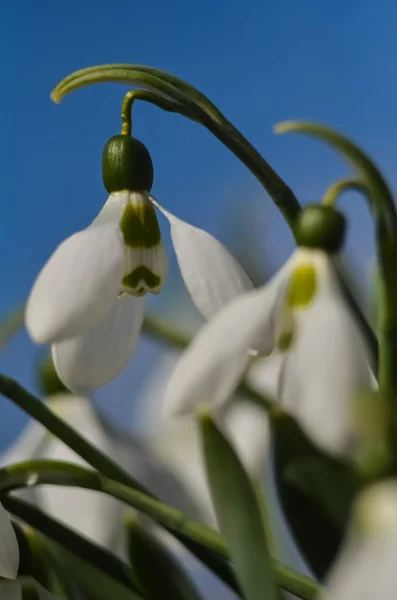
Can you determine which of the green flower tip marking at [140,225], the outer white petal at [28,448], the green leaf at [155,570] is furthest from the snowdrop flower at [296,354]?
the outer white petal at [28,448]

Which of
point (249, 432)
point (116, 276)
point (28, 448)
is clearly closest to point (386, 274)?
point (116, 276)

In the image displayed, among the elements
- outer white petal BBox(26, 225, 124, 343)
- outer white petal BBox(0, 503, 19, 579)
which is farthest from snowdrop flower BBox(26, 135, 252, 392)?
outer white petal BBox(0, 503, 19, 579)

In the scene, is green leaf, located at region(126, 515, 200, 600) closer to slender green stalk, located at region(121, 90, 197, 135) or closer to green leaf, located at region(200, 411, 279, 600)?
green leaf, located at region(200, 411, 279, 600)

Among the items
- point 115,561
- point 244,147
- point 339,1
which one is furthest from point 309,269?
point 339,1

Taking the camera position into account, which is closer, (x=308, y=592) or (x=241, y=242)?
(x=308, y=592)

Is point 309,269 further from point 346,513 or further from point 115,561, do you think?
point 115,561

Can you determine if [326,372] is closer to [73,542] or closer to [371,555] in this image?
[371,555]

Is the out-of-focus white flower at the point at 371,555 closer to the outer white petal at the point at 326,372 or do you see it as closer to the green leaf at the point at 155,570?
the outer white petal at the point at 326,372
